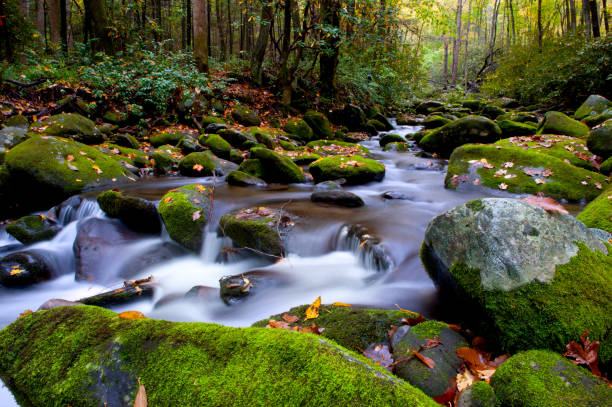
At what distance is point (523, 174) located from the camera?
6.31 metres

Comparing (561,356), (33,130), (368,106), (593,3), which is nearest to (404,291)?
(561,356)

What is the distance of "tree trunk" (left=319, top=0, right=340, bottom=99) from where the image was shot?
13.1 m

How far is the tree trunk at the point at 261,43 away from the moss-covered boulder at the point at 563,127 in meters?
10.1

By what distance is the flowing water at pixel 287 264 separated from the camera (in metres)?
3.63

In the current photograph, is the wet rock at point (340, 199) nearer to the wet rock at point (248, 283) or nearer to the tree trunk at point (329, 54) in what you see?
the wet rock at point (248, 283)

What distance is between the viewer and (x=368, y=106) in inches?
697

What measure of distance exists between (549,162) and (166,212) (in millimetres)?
6834

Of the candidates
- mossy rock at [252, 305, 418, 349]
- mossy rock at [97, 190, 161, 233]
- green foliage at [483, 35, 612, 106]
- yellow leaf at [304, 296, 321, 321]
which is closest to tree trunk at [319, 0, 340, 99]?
green foliage at [483, 35, 612, 106]

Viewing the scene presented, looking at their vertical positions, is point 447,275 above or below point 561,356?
above

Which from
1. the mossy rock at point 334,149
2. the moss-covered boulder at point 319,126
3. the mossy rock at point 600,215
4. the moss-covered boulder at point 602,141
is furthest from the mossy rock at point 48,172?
the moss-covered boulder at point 602,141

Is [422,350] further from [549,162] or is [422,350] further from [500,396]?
[549,162]

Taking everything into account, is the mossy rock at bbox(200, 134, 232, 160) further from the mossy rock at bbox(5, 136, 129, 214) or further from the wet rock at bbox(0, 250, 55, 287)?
the wet rock at bbox(0, 250, 55, 287)

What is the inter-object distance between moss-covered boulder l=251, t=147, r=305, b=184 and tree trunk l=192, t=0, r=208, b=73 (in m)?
7.12

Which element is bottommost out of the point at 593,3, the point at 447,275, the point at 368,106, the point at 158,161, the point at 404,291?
the point at 404,291
